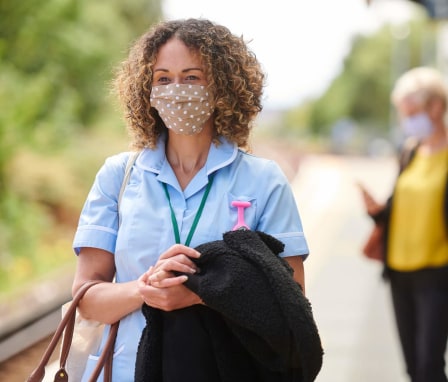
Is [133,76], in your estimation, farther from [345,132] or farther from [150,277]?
[345,132]

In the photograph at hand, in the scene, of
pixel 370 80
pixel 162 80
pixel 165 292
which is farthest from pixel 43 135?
pixel 370 80

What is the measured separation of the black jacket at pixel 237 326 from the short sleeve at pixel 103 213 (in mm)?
289

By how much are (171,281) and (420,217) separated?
2.83 m

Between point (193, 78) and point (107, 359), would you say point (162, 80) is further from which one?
point (107, 359)

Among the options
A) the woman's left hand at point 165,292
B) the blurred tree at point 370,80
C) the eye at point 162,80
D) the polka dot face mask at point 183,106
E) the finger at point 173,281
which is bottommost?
the blurred tree at point 370,80

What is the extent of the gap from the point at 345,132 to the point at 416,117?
226 ft

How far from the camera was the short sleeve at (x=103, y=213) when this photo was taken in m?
2.63

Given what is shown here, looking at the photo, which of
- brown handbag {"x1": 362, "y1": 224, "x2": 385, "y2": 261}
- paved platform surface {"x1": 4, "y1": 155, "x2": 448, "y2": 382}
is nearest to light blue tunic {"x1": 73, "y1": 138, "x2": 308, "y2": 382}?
paved platform surface {"x1": 4, "y1": 155, "x2": 448, "y2": 382}

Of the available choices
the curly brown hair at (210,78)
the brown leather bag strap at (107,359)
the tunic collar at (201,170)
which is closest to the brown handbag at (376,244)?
the curly brown hair at (210,78)

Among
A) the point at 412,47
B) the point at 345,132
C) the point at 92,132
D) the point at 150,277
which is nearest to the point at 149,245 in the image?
the point at 150,277

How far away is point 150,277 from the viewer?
2.43m

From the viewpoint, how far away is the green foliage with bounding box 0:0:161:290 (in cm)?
1369

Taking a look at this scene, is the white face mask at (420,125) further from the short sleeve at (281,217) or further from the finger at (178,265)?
the finger at (178,265)

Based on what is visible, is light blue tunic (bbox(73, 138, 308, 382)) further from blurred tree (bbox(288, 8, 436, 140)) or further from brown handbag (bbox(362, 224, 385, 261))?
blurred tree (bbox(288, 8, 436, 140))
